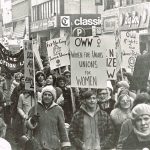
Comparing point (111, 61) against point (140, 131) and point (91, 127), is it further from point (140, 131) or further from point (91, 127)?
point (140, 131)

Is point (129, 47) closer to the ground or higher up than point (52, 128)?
higher up

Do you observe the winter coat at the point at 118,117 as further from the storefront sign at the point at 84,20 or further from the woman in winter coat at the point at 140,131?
the storefront sign at the point at 84,20

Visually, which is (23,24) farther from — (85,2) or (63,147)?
(63,147)

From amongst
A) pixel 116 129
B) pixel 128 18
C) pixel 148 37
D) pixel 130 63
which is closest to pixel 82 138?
pixel 116 129

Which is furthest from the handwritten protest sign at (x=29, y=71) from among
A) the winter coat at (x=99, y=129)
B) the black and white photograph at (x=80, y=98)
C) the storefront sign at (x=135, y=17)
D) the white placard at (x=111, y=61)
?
the storefront sign at (x=135, y=17)

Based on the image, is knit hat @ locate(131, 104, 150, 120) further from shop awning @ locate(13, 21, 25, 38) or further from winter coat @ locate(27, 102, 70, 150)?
shop awning @ locate(13, 21, 25, 38)

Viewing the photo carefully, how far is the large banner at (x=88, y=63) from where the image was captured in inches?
306

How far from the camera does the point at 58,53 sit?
440 inches

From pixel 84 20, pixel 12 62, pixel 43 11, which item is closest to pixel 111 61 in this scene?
Result: pixel 12 62

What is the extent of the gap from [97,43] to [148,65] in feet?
2.94

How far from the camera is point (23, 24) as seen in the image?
48.6 m

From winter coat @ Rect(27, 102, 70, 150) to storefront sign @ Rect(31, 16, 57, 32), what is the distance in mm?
31029

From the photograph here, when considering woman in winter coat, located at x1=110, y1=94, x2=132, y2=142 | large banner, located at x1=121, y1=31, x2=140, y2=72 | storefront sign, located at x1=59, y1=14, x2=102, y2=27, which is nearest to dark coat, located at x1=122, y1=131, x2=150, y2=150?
woman in winter coat, located at x1=110, y1=94, x2=132, y2=142

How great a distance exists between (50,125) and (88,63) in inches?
48.5
